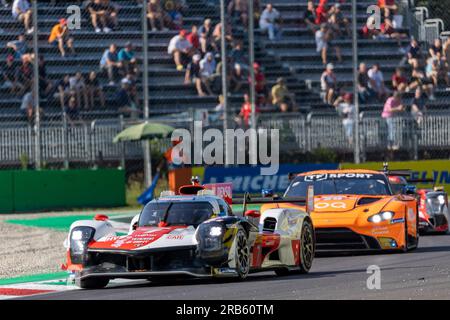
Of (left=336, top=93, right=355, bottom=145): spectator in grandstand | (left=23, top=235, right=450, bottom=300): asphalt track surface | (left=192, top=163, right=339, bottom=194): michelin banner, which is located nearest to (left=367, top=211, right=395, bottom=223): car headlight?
(left=23, top=235, right=450, bottom=300): asphalt track surface

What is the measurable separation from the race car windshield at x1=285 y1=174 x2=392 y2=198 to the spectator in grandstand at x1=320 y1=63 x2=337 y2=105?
11877mm

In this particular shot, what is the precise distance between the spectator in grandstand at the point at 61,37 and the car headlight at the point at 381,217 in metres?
12.9

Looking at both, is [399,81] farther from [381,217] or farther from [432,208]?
[381,217]

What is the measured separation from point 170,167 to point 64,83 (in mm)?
3046

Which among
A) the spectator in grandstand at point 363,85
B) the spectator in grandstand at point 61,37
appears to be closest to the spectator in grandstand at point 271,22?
the spectator in grandstand at point 363,85

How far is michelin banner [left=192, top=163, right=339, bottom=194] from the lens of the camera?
27.1 metres

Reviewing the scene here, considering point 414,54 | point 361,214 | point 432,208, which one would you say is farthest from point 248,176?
point 361,214

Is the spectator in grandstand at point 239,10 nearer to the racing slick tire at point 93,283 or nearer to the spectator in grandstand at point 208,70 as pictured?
the spectator in grandstand at point 208,70

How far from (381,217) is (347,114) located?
1256cm

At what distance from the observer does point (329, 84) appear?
1134 inches

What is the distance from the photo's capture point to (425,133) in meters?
28.4
